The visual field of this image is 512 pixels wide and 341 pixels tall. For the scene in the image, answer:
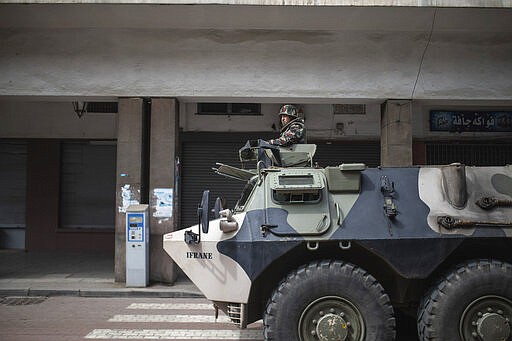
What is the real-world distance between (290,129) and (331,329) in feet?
8.87

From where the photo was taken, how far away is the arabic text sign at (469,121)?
43.4 ft

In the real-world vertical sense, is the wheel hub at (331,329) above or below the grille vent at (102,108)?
below

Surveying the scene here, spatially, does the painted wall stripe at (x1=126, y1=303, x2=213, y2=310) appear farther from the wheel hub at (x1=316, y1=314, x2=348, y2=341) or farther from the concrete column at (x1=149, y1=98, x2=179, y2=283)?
the wheel hub at (x1=316, y1=314, x2=348, y2=341)

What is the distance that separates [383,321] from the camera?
14.7ft

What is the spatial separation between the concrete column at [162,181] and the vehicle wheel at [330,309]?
234 inches

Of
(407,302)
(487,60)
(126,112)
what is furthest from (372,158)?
(407,302)

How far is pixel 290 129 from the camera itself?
Result: 6.21 metres

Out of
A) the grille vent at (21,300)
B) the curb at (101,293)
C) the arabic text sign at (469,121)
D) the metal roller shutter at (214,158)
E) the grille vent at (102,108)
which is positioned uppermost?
the grille vent at (102,108)

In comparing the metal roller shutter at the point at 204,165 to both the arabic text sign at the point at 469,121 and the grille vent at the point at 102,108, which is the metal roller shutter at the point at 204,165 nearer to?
the grille vent at the point at 102,108

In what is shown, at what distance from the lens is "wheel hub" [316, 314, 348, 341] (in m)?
4.44

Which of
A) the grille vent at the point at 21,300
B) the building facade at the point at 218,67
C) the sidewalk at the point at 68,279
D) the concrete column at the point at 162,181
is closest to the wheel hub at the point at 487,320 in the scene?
the sidewalk at the point at 68,279

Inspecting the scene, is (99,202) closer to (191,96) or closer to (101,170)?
(101,170)

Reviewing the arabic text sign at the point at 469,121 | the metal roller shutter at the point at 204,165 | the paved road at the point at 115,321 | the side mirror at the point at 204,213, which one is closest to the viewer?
the side mirror at the point at 204,213

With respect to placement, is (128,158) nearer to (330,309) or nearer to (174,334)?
(174,334)
